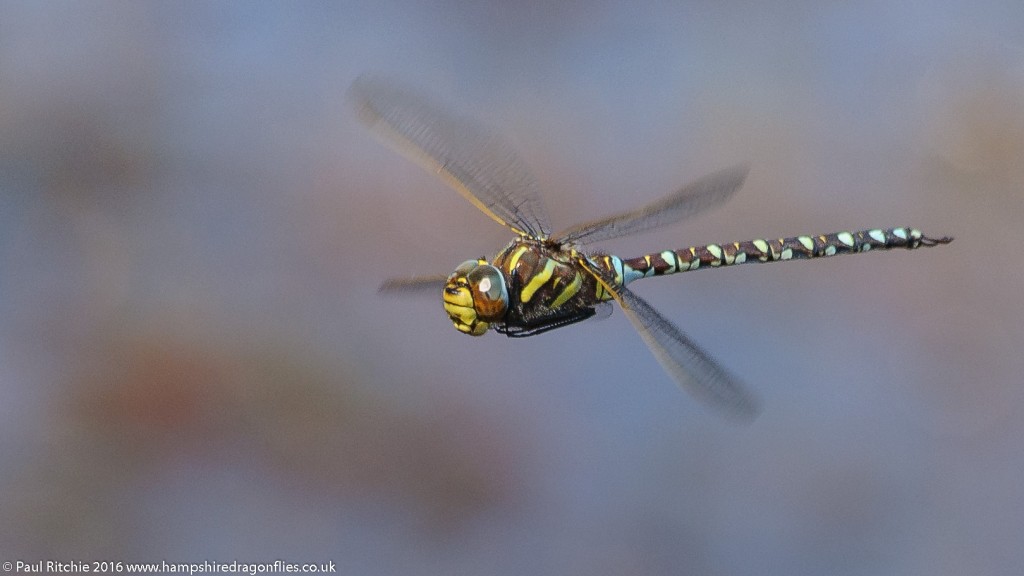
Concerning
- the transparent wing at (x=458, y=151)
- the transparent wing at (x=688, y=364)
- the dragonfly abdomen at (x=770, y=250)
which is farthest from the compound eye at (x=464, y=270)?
the dragonfly abdomen at (x=770, y=250)

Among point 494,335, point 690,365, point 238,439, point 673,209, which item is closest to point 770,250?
point 673,209

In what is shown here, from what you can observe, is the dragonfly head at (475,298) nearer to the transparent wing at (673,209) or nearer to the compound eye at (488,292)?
the compound eye at (488,292)

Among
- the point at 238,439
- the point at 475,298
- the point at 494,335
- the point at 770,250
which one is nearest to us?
the point at 475,298

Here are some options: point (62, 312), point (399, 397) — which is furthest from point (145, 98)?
point (399, 397)

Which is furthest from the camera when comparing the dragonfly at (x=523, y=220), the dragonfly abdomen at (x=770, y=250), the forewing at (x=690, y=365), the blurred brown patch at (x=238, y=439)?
the blurred brown patch at (x=238, y=439)

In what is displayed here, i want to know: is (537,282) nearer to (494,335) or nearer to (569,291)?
(569,291)

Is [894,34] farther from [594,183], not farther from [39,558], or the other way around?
[39,558]

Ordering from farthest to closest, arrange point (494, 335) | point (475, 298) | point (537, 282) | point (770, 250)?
point (494, 335), point (770, 250), point (537, 282), point (475, 298)

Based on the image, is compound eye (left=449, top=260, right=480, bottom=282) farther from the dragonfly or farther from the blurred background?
the blurred background
